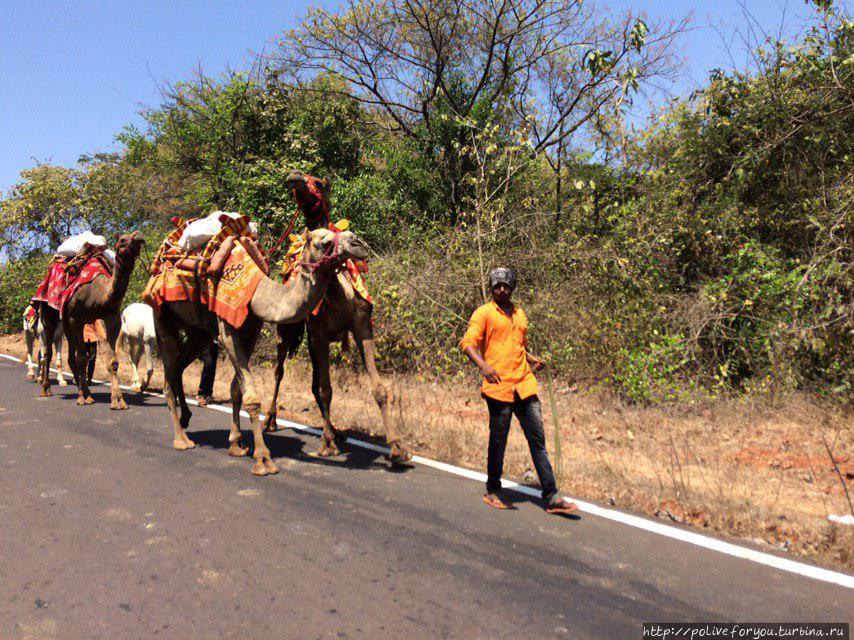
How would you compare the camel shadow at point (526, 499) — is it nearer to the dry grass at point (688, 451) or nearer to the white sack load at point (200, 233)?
the dry grass at point (688, 451)

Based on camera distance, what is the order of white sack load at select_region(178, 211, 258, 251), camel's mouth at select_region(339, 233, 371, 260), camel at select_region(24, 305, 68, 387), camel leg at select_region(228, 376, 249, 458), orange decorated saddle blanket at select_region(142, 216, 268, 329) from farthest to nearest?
camel at select_region(24, 305, 68, 387)
white sack load at select_region(178, 211, 258, 251)
camel leg at select_region(228, 376, 249, 458)
orange decorated saddle blanket at select_region(142, 216, 268, 329)
camel's mouth at select_region(339, 233, 371, 260)

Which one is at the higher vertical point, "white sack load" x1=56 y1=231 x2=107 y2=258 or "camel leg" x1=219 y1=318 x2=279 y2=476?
"white sack load" x1=56 y1=231 x2=107 y2=258

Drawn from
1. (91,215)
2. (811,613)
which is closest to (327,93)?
(811,613)

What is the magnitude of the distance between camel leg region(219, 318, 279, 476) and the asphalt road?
24 centimetres

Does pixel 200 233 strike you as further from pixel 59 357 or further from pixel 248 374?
pixel 59 357

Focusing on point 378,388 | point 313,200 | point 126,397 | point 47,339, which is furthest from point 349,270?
point 47,339

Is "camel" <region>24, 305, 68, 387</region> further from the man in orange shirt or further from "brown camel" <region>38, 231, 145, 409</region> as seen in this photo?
the man in orange shirt

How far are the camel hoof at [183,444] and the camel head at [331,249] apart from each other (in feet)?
9.62

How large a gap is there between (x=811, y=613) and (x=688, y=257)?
7.71 metres

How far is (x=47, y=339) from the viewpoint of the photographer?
1167 cm

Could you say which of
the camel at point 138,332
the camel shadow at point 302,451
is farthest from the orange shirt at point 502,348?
the camel at point 138,332

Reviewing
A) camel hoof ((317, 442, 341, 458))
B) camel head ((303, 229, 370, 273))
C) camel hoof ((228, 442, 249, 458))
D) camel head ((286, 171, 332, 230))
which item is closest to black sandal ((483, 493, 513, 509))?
camel hoof ((317, 442, 341, 458))

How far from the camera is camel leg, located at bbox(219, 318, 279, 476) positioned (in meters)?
6.18

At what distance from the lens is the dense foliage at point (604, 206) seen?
878cm
